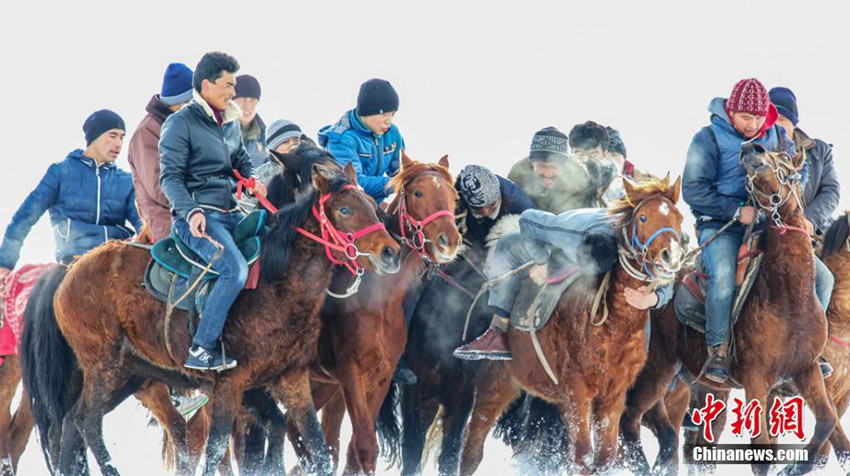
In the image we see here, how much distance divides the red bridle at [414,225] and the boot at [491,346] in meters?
0.92

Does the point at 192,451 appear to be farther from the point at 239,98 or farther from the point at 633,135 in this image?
the point at 633,135

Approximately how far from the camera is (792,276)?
33.8 ft

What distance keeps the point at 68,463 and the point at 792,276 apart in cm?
Result: 560

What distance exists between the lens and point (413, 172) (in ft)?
33.6

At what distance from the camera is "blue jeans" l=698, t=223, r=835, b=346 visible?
10.5m

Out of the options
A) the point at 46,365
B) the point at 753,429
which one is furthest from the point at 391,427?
the point at 753,429

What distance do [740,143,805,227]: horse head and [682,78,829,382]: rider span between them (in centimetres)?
21

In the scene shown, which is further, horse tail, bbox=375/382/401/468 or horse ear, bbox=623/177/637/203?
horse tail, bbox=375/382/401/468

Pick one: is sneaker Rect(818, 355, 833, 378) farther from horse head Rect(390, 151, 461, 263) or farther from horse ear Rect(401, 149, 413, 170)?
horse ear Rect(401, 149, 413, 170)

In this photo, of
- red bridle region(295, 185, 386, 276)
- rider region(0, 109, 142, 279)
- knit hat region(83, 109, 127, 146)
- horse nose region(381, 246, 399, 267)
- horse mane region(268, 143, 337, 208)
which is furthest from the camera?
knit hat region(83, 109, 127, 146)

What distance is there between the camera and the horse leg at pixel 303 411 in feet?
30.9

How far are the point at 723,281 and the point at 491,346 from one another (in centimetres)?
186

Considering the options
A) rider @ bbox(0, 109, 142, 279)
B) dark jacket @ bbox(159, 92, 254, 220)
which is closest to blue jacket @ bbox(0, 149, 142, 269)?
rider @ bbox(0, 109, 142, 279)

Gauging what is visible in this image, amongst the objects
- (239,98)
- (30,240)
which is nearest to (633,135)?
(30,240)
